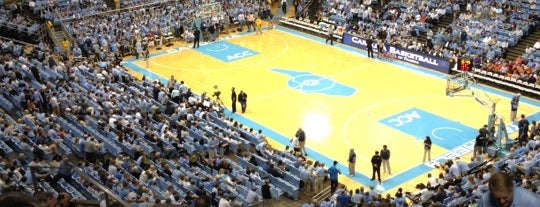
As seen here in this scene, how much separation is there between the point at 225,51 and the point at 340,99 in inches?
424

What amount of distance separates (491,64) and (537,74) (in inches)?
102

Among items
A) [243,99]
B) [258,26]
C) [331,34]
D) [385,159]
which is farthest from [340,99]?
[258,26]

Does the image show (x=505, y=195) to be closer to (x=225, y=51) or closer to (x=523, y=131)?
(x=523, y=131)

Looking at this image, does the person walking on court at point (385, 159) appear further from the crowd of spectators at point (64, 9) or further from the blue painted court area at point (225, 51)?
the crowd of spectators at point (64, 9)

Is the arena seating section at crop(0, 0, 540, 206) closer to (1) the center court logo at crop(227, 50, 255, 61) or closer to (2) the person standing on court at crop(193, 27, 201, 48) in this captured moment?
(2) the person standing on court at crop(193, 27, 201, 48)

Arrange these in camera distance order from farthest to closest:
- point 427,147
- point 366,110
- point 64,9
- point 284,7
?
point 284,7 → point 64,9 → point 366,110 → point 427,147

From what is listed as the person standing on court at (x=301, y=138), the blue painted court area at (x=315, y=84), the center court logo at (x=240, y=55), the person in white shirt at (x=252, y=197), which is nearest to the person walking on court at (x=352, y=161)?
the person standing on court at (x=301, y=138)

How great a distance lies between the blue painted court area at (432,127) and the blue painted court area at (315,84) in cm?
386

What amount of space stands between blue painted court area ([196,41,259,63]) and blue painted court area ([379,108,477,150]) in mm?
12337

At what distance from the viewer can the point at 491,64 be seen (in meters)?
34.8

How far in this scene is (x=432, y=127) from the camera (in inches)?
1161

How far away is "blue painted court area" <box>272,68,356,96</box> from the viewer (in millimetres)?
34188

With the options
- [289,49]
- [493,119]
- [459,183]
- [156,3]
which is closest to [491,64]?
[493,119]

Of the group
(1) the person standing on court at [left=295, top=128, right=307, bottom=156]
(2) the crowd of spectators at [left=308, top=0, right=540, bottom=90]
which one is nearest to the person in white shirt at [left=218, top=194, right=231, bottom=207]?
(1) the person standing on court at [left=295, top=128, right=307, bottom=156]
